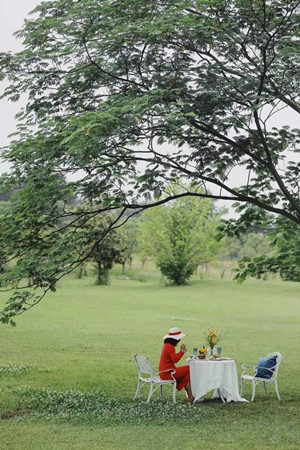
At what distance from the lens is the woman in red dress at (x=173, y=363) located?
12500 mm

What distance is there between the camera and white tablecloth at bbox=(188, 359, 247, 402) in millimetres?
12711

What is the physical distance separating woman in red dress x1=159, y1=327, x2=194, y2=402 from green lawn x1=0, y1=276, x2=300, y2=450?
0.51 m

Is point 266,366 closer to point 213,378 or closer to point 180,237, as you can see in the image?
point 213,378

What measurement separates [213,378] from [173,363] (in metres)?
0.92

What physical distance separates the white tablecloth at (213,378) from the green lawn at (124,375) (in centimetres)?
33

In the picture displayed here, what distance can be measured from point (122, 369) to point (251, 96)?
10.0m

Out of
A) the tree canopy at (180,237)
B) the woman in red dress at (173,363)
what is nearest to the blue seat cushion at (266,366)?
the woman in red dress at (173,363)

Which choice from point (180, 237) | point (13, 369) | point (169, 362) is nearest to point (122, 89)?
point (169, 362)

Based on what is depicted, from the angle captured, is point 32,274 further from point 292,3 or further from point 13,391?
point 292,3

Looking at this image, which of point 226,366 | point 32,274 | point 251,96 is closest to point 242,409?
point 226,366

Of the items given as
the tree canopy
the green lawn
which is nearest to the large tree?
the green lawn

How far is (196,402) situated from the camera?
12.8 metres

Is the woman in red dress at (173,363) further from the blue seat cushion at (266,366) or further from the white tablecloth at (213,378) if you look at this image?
the blue seat cushion at (266,366)

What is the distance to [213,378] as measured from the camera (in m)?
12.8
